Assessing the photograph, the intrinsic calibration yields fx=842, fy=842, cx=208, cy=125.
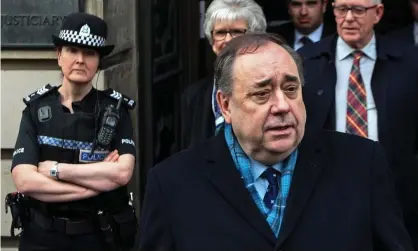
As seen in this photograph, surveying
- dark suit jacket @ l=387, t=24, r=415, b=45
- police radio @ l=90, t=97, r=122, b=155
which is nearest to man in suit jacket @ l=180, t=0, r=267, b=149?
police radio @ l=90, t=97, r=122, b=155

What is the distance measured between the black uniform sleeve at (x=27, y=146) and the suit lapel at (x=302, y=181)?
187 centimetres

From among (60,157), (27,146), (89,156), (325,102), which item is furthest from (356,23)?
(27,146)

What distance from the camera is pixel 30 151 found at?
14.3ft

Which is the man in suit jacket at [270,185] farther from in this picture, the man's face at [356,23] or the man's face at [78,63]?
the man's face at [78,63]

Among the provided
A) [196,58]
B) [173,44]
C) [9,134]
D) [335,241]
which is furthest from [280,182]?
[196,58]

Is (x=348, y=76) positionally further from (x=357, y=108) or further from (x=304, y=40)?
(x=304, y=40)

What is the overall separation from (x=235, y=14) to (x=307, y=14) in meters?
0.98

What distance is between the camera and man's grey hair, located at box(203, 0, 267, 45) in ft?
14.9

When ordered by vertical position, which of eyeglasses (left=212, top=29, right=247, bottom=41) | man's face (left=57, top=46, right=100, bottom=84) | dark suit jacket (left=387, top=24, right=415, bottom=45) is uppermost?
eyeglasses (left=212, top=29, right=247, bottom=41)

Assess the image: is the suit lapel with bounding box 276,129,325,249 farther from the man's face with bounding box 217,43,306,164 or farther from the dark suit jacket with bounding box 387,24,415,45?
the dark suit jacket with bounding box 387,24,415,45

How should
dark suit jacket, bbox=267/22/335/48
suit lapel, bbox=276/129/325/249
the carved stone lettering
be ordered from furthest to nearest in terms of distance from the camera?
dark suit jacket, bbox=267/22/335/48, the carved stone lettering, suit lapel, bbox=276/129/325/249

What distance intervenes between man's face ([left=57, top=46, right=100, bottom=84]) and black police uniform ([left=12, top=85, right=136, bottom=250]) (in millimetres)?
155

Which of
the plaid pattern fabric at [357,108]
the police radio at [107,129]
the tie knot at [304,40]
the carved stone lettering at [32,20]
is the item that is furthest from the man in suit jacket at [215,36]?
the carved stone lettering at [32,20]

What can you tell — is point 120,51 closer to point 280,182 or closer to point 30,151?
point 30,151
